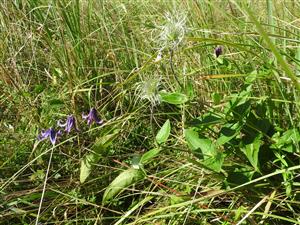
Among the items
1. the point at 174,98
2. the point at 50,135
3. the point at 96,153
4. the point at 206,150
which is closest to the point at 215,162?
the point at 206,150

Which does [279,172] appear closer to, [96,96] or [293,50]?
[293,50]

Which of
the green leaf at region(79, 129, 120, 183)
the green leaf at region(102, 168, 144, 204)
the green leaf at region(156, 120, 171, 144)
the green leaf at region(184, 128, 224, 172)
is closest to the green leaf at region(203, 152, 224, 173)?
the green leaf at region(184, 128, 224, 172)

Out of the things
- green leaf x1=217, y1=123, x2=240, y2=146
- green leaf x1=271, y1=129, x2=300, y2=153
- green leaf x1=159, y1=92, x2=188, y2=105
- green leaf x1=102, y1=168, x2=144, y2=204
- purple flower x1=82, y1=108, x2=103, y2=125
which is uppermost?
green leaf x1=159, y1=92, x2=188, y2=105

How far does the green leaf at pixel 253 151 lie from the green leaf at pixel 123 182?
0.29m

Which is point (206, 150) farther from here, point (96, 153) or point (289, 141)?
point (96, 153)

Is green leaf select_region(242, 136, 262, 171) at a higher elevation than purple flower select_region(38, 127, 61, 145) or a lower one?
higher

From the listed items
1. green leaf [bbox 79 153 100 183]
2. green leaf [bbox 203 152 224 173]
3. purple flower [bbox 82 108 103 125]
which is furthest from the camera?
purple flower [bbox 82 108 103 125]

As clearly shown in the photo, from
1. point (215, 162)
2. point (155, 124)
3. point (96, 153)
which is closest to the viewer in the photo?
point (215, 162)

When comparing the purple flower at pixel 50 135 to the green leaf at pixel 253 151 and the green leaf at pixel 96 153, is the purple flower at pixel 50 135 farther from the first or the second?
the green leaf at pixel 253 151

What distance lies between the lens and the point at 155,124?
1670 millimetres

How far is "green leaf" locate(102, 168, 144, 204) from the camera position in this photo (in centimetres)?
132

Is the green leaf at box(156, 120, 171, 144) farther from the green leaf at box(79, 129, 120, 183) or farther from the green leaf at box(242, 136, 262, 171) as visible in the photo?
the green leaf at box(79, 129, 120, 183)

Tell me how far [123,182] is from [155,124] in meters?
0.37

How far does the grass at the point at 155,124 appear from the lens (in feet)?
3.86
